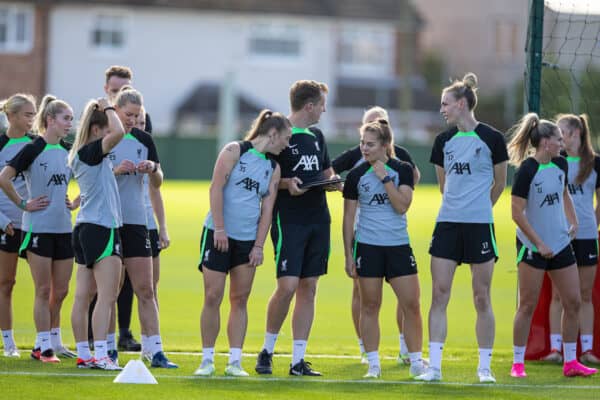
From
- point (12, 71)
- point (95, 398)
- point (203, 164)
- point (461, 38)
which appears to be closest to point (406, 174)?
point (95, 398)

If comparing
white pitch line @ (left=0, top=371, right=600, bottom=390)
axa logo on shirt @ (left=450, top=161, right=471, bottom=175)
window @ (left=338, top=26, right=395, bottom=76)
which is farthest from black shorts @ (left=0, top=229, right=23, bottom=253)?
window @ (left=338, top=26, right=395, bottom=76)

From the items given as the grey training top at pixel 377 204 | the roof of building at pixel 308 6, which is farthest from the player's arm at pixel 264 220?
the roof of building at pixel 308 6

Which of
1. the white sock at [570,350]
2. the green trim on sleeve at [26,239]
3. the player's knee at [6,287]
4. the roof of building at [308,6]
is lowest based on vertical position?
the white sock at [570,350]

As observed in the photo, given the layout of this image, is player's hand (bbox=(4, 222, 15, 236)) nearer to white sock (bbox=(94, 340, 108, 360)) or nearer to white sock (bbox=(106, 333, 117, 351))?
white sock (bbox=(106, 333, 117, 351))

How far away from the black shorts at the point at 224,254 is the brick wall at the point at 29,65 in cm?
4435

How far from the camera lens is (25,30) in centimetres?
5134

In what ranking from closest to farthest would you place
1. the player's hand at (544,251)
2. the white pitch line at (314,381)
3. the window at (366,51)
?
the white pitch line at (314,381) < the player's hand at (544,251) < the window at (366,51)

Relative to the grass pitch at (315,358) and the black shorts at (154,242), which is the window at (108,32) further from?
the black shorts at (154,242)

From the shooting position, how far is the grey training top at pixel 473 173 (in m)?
8.37

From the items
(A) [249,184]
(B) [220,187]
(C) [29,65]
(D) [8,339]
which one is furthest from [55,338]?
(C) [29,65]

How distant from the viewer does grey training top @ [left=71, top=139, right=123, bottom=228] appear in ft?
27.5

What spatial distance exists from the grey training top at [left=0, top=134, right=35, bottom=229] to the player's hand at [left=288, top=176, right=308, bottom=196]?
2472 millimetres

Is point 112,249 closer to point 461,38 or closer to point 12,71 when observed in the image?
point 12,71

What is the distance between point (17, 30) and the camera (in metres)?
51.3
